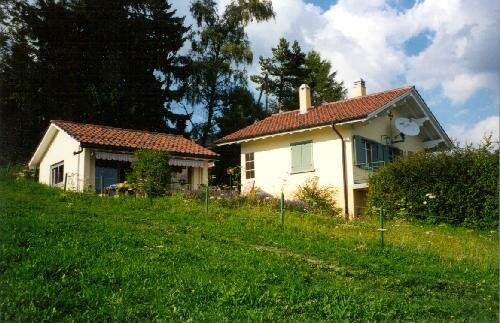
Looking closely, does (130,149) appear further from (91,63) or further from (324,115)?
(91,63)

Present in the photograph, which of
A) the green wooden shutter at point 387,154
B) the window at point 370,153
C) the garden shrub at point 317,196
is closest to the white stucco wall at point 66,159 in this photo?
the garden shrub at point 317,196

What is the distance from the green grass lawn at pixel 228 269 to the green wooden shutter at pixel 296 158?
326 inches

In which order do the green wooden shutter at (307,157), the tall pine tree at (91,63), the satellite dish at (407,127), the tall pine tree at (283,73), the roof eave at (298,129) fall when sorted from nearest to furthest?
the roof eave at (298,129) < the green wooden shutter at (307,157) < the satellite dish at (407,127) < the tall pine tree at (91,63) < the tall pine tree at (283,73)

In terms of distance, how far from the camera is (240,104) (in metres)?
37.2

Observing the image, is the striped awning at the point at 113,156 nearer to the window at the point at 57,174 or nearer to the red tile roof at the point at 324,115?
the window at the point at 57,174

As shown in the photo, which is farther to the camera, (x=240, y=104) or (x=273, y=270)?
(x=240, y=104)

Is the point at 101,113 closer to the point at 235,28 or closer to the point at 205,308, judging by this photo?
the point at 235,28

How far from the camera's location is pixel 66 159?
79.0ft

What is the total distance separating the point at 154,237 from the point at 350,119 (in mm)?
12701

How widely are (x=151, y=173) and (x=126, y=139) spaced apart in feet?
16.0

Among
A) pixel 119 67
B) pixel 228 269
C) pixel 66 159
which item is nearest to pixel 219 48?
pixel 119 67

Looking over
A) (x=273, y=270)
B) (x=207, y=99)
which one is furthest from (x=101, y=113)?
(x=273, y=270)

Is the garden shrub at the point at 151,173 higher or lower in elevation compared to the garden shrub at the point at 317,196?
higher

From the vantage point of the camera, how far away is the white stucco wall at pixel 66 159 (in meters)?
22.4
